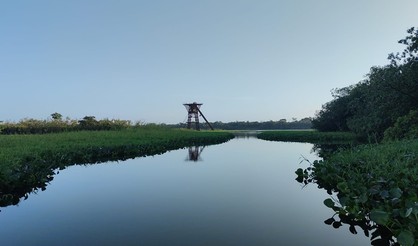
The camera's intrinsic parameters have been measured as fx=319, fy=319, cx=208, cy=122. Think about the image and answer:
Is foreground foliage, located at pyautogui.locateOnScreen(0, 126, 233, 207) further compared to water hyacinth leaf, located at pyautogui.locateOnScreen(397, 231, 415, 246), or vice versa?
foreground foliage, located at pyautogui.locateOnScreen(0, 126, 233, 207)

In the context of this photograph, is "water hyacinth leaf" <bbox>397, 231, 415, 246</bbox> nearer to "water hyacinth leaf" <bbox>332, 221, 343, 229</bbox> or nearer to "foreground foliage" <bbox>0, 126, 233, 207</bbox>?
"water hyacinth leaf" <bbox>332, 221, 343, 229</bbox>

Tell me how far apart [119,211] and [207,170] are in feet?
20.5

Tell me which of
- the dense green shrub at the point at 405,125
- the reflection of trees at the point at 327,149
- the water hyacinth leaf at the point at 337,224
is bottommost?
the water hyacinth leaf at the point at 337,224

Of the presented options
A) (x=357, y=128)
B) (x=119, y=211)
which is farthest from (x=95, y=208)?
(x=357, y=128)

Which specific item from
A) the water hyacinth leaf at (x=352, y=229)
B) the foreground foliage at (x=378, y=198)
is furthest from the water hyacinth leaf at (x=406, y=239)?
the water hyacinth leaf at (x=352, y=229)

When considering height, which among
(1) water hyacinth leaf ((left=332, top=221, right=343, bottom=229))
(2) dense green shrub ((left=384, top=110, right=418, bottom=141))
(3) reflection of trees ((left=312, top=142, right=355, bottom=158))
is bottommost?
(1) water hyacinth leaf ((left=332, top=221, right=343, bottom=229))

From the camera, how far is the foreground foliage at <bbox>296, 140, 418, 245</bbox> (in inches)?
149

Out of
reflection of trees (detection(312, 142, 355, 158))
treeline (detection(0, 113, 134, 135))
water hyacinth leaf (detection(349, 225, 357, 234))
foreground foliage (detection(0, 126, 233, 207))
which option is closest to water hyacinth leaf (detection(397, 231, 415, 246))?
water hyacinth leaf (detection(349, 225, 357, 234))

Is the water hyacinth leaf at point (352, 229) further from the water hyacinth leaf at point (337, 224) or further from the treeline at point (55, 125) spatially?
the treeline at point (55, 125)

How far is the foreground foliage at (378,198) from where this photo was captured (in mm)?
3797

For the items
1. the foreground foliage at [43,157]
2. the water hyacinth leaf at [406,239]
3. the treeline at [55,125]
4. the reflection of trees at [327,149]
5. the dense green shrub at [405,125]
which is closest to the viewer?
the water hyacinth leaf at [406,239]

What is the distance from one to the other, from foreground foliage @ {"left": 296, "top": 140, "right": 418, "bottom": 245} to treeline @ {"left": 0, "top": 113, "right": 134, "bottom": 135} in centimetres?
2409

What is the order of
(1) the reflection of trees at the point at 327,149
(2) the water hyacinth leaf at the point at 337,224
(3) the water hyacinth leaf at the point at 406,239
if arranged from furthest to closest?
(1) the reflection of trees at the point at 327,149
(2) the water hyacinth leaf at the point at 337,224
(3) the water hyacinth leaf at the point at 406,239

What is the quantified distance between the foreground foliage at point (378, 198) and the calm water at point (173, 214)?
A: 0.33m
